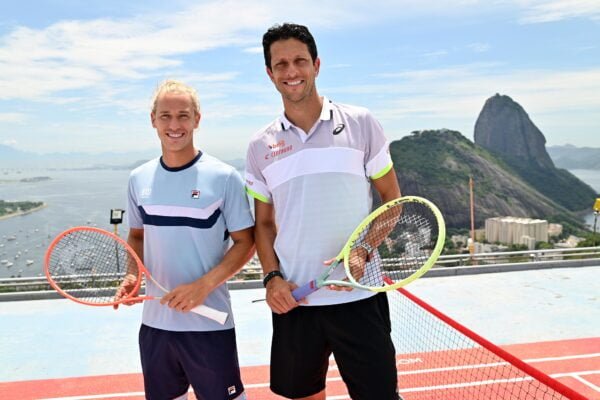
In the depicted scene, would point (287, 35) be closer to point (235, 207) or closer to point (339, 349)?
point (235, 207)

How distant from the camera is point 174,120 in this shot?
2.62 m

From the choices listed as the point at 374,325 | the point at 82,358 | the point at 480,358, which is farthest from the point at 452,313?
the point at 374,325

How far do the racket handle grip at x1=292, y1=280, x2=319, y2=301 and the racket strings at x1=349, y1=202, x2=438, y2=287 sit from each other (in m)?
0.18

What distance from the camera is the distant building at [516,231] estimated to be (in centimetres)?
4888

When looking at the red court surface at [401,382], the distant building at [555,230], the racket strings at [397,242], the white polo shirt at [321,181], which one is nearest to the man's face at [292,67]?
the white polo shirt at [321,181]

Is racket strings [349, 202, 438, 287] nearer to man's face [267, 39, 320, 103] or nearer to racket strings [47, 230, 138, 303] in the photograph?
man's face [267, 39, 320, 103]

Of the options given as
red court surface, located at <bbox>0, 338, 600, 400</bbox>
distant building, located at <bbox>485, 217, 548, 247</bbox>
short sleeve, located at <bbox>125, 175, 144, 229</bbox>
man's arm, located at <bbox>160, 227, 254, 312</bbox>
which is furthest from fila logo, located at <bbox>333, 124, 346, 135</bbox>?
distant building, located at <bbox>485, 217, 548, 247</bbox>

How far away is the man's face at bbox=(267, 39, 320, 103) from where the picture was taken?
2.52 metres

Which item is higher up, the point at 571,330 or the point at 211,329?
the point at 211,329

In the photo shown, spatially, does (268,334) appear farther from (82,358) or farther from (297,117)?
(297,117)

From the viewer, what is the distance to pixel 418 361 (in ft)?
18.5

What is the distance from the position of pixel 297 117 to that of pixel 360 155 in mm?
356

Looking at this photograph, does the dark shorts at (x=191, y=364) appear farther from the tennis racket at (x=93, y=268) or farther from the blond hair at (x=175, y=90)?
the blond hair at (x=175, y=90)

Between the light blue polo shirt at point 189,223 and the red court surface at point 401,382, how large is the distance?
101 inches
